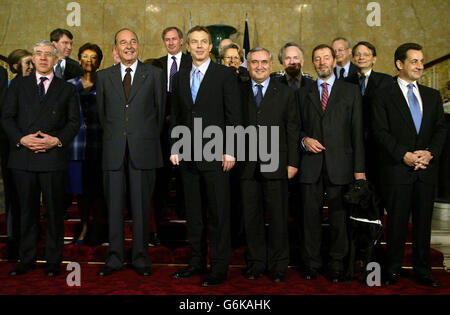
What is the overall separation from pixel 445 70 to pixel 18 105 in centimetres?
602

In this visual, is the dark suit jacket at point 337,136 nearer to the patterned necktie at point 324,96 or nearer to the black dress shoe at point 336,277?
the patterned necktie at point 324,96

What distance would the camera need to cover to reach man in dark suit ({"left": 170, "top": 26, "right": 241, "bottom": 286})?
11.5ft

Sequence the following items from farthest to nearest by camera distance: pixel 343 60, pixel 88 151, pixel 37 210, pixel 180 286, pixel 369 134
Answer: pixel 343 60, pixel 88 151, pixel 369 134, pixel 37 210, pixel 180 286

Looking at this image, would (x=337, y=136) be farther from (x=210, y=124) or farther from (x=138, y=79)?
(x=138, y=79)

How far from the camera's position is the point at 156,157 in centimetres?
366

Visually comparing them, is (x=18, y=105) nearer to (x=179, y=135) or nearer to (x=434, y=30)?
(x=179, y=135)

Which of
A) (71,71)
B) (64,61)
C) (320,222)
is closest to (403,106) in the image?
(320,222)

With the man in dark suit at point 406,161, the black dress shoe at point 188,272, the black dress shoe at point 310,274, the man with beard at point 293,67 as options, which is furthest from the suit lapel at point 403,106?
the black dress shoe at point 188,272

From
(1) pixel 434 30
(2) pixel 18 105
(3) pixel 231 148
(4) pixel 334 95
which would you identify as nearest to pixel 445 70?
(1) pixel 434 30

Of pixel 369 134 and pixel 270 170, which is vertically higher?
pixel 369 134

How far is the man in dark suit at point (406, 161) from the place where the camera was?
11.5 ft

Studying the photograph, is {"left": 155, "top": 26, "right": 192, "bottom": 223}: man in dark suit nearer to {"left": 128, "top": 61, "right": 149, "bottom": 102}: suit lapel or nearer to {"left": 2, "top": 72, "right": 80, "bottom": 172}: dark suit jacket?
{"left": 128, "top": 61, "right": 149, "bottom": 102}: suit lapel

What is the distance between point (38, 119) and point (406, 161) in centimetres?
258

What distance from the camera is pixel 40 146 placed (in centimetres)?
358
